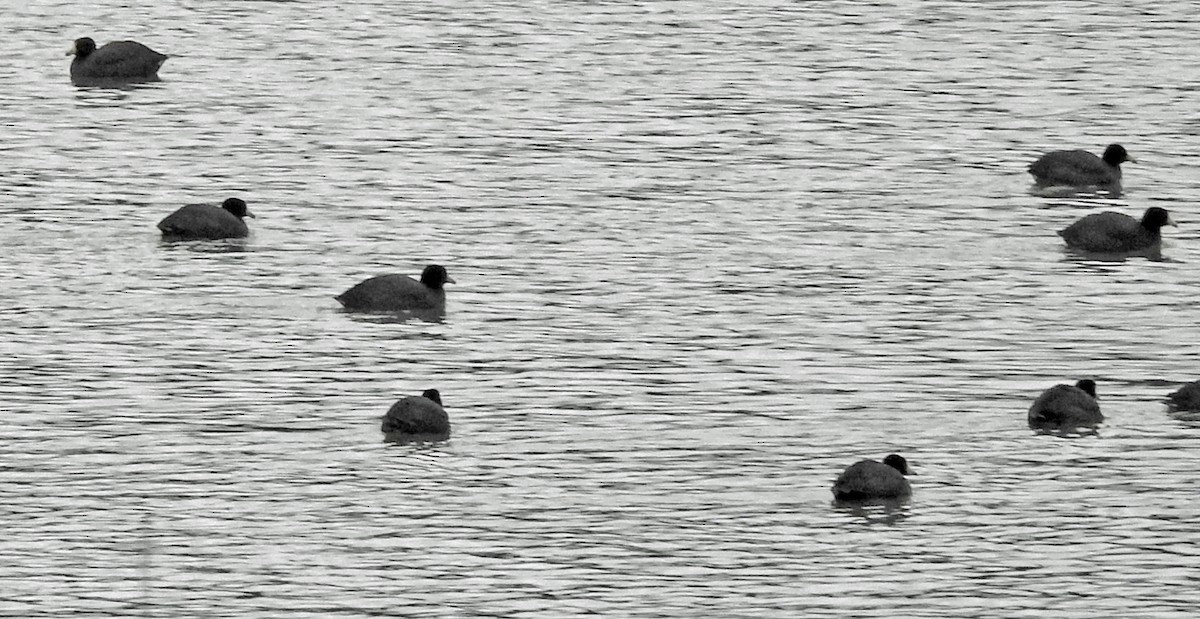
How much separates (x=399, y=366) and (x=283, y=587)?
325 inches

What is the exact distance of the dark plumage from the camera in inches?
1224

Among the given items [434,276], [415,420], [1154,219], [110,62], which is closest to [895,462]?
[415,420]

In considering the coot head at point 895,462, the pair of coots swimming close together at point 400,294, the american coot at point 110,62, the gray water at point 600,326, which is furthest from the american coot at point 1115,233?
the american coot at point 110,62

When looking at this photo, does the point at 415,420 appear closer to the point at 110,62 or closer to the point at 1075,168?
the point at 1075,168

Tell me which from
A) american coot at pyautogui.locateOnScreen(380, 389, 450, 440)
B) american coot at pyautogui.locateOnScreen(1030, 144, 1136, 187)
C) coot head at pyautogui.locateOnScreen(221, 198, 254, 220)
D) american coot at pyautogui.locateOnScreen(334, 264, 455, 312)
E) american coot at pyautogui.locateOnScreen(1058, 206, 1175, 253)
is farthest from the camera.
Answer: american coot at pyautogui.locateOnScreen(1030, 144, 1136, 187)

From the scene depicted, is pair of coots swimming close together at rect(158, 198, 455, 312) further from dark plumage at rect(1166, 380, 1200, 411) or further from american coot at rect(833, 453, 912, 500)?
dark plumage at rect(1166, 380, 1200, 411)

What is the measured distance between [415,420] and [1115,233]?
536 inches

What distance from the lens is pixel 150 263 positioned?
1519 inches

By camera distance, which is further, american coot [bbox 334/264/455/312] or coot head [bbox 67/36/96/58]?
coot head [bbox 67/36/96/58]

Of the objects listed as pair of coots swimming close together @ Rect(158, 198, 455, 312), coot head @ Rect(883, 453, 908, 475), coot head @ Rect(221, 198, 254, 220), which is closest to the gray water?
pair of coots swimming close together @ Rect(158, 198, 455, 312)

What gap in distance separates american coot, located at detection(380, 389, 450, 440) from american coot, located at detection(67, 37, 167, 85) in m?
24.1

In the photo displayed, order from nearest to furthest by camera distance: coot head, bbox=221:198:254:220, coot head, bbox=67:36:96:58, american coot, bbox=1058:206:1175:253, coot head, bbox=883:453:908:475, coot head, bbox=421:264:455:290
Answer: coot head, bbox=883:453:908:475
coot head, bbox=421:264:455:290
american coot, bbox=1058:206:1175:253
coot head, bbox=221:198:254:220
coot head, bbox=67:36:96:58

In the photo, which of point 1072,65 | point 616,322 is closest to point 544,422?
point 616,322

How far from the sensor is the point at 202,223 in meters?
39.9
